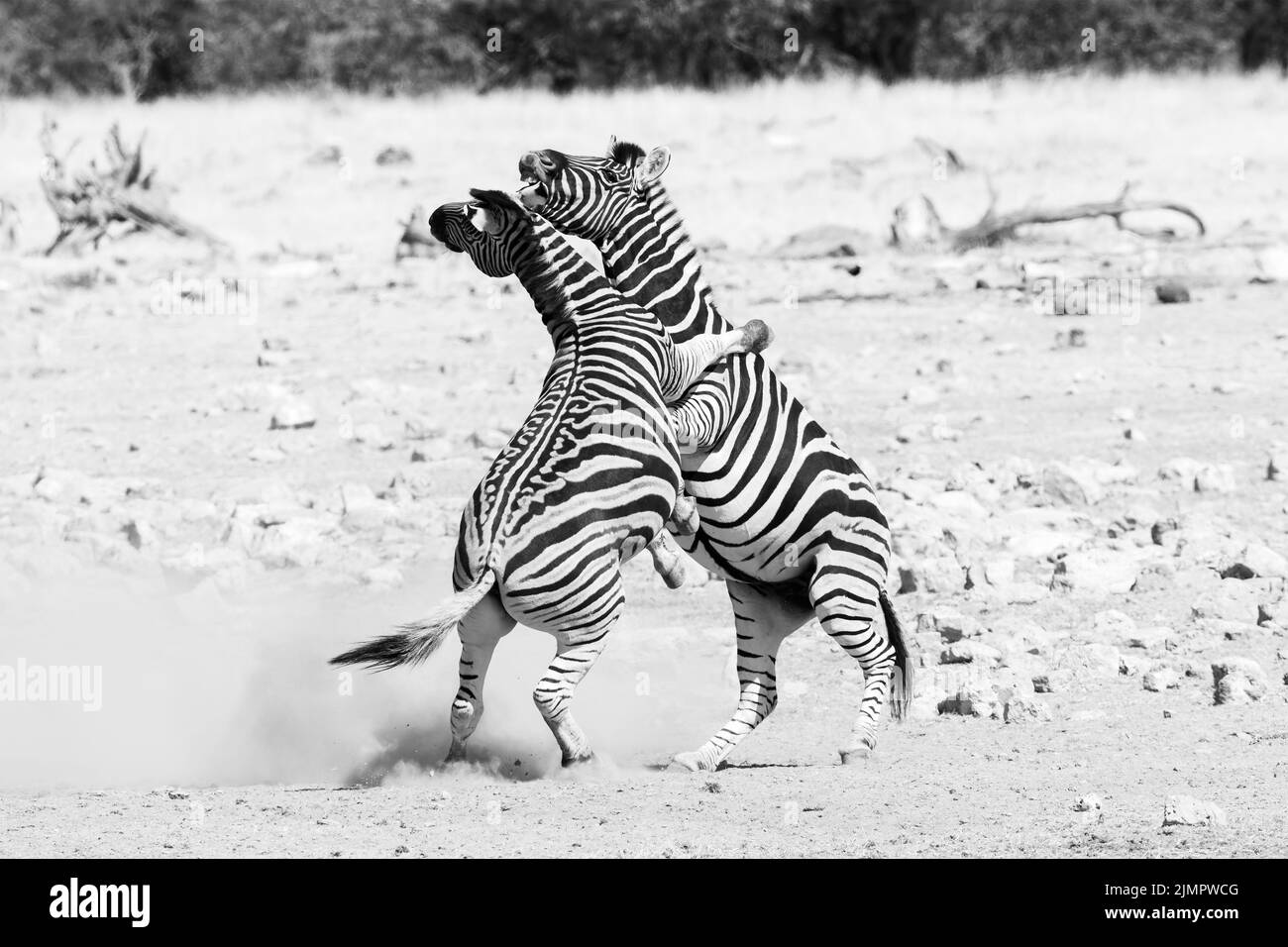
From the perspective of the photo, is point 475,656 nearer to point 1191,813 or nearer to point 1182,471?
point 1191,813

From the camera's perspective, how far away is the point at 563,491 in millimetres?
5430

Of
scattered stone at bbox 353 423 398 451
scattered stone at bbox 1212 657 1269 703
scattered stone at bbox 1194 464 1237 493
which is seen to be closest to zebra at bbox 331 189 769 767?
scattered stone at bbox 1212 657 1269 703

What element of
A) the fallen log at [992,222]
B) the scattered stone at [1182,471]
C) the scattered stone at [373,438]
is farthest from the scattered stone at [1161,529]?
the fallen log at [992,222]

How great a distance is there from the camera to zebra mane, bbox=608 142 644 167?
6254 mm

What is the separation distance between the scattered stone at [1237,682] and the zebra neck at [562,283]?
2.43 metres

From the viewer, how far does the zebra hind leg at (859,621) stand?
19.5 feet

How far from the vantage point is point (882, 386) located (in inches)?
446

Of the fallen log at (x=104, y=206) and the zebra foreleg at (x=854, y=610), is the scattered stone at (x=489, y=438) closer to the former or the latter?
the zebra foreleg at (x=854, y=610)

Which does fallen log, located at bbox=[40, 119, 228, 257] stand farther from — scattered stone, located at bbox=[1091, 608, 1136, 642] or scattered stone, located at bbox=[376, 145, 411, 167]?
scattered stone, located at bbox=[1091, 608, 1136, 642]

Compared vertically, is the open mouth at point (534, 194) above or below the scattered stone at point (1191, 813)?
above

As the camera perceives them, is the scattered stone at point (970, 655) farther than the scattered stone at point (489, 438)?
No

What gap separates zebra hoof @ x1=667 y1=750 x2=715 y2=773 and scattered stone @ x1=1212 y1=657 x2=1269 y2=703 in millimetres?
1782
